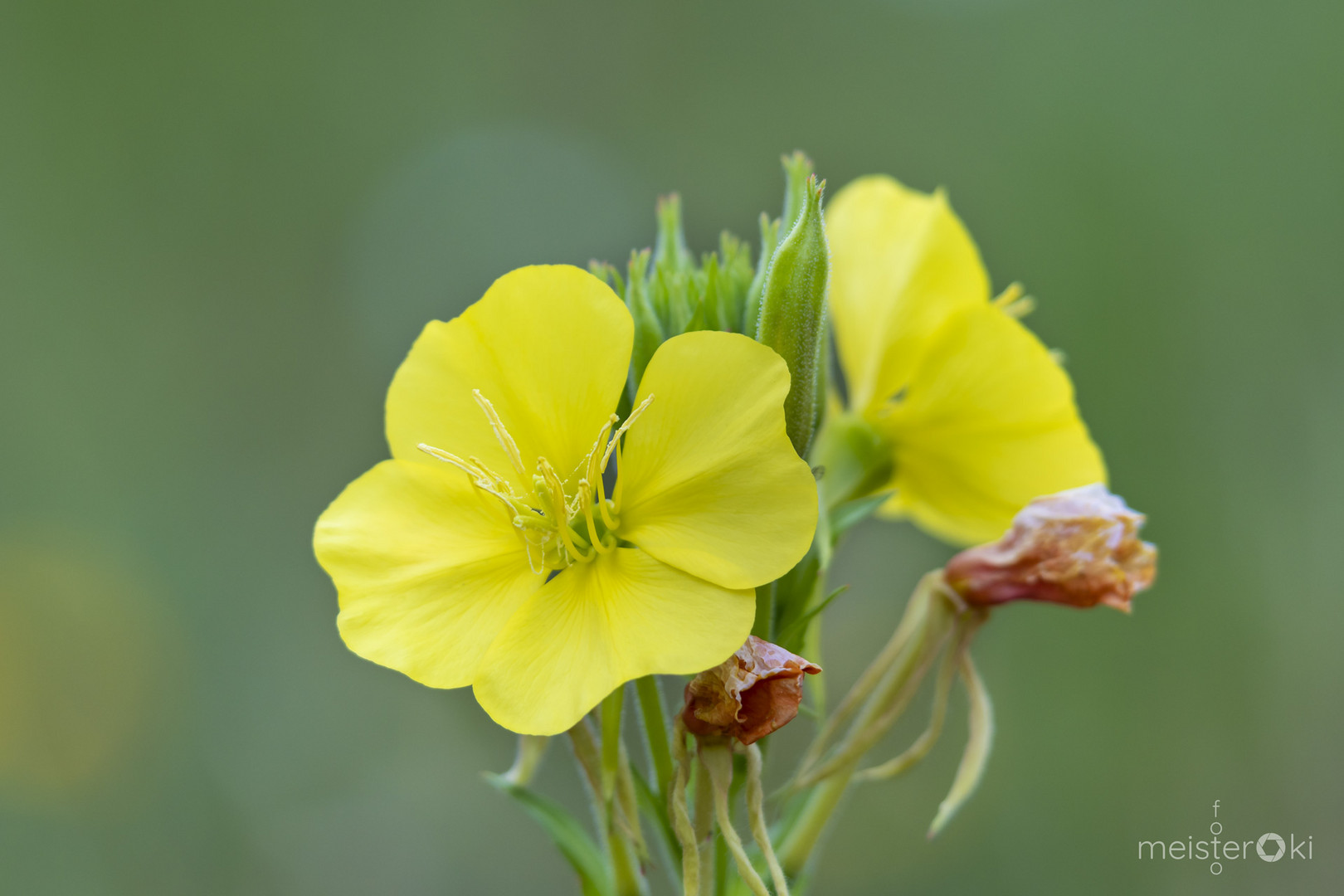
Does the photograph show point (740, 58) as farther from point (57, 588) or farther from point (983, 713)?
point (983, 713)

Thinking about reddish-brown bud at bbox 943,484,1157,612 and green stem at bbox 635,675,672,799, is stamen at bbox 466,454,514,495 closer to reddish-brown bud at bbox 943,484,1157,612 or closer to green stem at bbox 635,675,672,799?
green stem at bbox 635,675,672,799

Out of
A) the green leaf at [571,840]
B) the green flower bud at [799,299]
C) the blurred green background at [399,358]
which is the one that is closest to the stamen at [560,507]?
the green flower bud at [799,299]

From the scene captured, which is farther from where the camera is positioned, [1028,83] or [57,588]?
[1028,83]

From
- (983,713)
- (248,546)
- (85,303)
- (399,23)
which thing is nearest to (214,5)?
(399,23)

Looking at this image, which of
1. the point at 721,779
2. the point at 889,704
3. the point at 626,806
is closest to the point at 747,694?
the point at 721,779

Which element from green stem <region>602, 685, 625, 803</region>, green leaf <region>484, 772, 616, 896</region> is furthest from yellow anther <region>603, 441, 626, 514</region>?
green leaf <region>484, 772, 616, 896</region>
